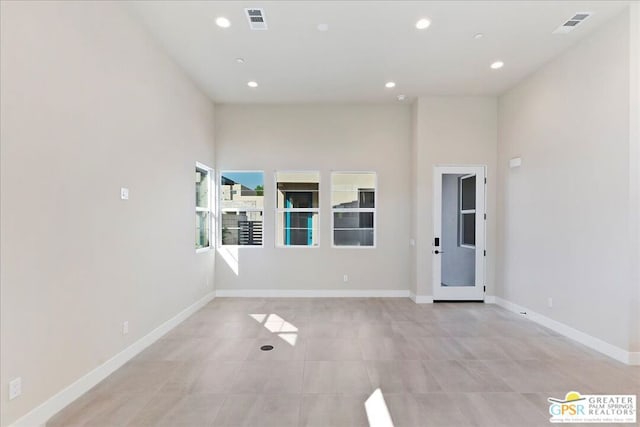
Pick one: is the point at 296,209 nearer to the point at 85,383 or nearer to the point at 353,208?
the point at 353,208

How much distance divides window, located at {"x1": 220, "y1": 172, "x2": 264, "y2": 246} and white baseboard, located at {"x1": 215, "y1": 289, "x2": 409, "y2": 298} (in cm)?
94

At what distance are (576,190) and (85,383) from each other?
18.4 feet

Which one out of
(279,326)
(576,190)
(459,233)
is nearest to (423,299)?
(459,233)

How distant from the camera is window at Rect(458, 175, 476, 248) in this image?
5.77 metres

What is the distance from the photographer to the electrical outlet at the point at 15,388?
80.2 inches

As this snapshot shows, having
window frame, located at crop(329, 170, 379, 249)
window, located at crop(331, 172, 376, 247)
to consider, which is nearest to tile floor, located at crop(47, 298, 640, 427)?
window frame, located at crop(329, 170, 379, 249)

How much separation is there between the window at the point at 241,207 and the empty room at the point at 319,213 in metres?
0.04

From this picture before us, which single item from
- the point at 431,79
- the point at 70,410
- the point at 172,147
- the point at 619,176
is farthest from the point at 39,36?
the point at 619,176

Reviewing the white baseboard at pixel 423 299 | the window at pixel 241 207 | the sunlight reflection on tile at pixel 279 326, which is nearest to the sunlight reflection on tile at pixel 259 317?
the sunlight reflection on tile at pixel 279 326

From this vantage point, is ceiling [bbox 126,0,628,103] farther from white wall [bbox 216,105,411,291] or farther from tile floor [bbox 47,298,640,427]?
tile floor [bbox 47,298,640,427]

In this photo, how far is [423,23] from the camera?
3.51 meters

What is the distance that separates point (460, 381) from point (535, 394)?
1.92 ft

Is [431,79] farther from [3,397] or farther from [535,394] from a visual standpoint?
[3,397]

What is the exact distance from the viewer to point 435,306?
546 cm
